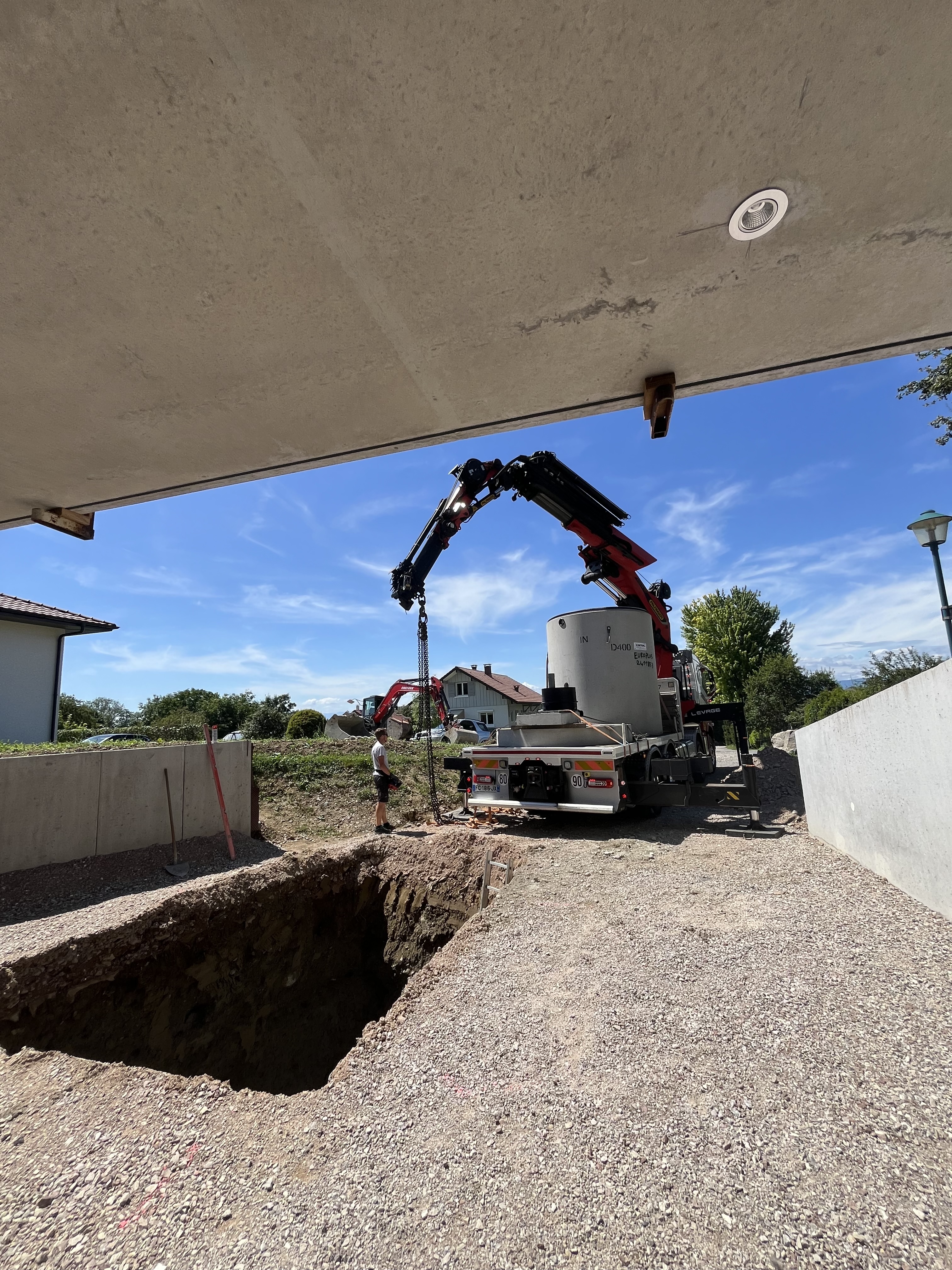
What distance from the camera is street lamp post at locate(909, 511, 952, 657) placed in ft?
25.2

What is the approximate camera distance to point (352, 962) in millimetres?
6820

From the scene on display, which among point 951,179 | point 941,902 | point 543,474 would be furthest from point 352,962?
point 951,179

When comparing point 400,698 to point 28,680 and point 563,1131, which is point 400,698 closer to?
point 28,680

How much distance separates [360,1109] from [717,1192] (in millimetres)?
1415

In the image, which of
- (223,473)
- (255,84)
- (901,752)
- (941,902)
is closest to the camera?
(255,84)

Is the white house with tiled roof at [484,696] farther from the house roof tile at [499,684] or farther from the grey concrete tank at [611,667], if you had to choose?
the grey concrete tank at [611,667]

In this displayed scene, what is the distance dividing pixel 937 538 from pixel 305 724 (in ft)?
68.6

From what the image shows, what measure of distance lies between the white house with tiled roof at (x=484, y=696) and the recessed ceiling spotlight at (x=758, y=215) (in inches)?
1458

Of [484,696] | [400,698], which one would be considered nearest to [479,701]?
[484,696]

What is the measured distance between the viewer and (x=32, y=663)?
514 inches

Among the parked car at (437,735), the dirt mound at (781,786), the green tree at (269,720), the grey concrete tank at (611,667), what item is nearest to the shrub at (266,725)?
the green tree at (269,720)

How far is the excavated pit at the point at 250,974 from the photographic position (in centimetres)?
457

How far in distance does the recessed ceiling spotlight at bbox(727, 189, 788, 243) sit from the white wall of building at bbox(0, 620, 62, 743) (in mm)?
15619

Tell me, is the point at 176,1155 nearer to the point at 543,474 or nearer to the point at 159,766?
the point at 159,766
